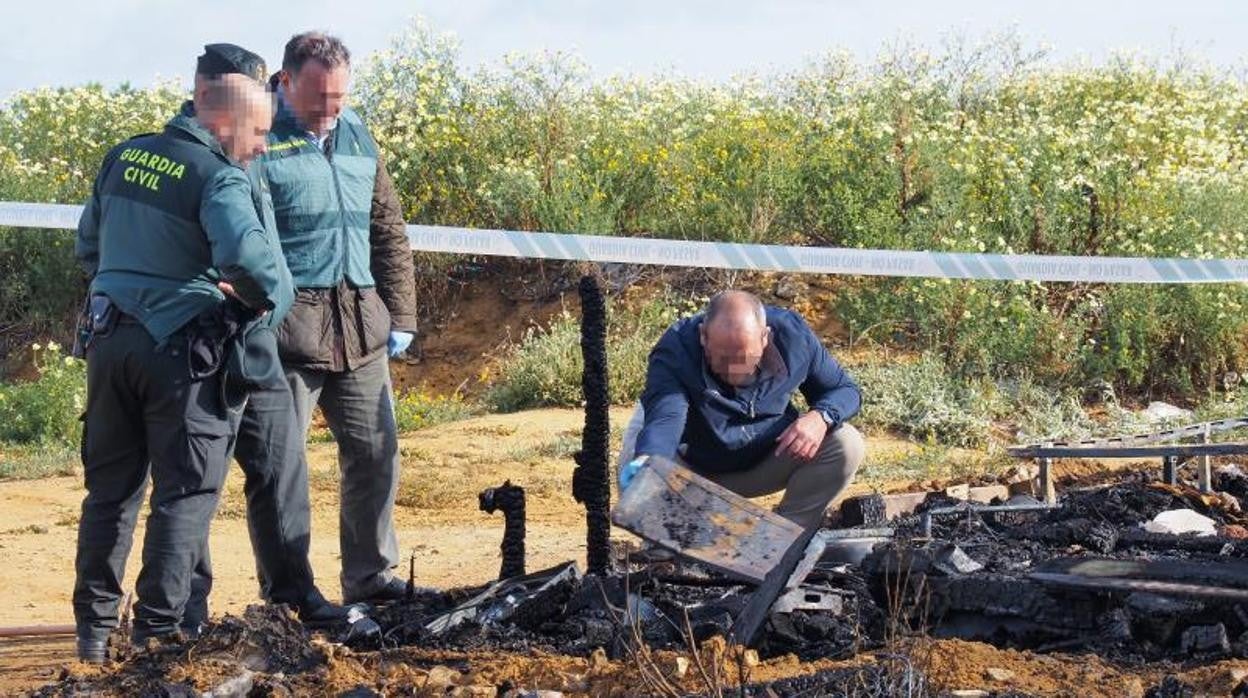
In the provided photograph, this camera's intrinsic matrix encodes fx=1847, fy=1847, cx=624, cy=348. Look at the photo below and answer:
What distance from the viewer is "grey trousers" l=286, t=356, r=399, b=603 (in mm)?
7105

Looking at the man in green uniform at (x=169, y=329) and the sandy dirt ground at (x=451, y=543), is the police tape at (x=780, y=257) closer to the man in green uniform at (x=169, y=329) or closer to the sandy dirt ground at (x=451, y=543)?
the sandy dirt ground at (x=451, y=543)

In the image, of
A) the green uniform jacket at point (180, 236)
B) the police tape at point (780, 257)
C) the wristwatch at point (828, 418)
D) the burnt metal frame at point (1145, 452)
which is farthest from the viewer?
the police tape at point (780, 257)

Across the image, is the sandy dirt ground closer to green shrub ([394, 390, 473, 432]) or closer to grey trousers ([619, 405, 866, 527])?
green shrub ([394, 390, 473, 432])

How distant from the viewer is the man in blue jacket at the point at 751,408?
6.92 metres

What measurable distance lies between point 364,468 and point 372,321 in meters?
0.58

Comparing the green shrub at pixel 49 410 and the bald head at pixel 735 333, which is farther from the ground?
the bald head at pixel 735 333

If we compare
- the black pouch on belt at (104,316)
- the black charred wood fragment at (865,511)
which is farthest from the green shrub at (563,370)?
the black pouch on belt at (104,316)

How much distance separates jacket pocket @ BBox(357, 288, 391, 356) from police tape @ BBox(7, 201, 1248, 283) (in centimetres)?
339

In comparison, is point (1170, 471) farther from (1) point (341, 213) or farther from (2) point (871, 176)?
(2) point (871, 176)

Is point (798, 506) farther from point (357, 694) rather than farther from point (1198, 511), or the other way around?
point (357, 694)

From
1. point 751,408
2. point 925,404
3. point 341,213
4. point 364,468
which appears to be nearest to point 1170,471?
point 751,408

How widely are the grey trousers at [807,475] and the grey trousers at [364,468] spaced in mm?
948

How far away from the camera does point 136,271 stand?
5.91 meters

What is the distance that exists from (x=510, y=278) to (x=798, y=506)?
9.20 m
